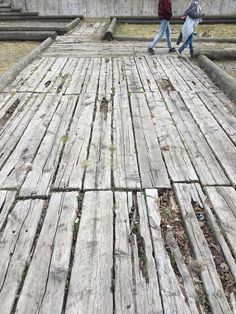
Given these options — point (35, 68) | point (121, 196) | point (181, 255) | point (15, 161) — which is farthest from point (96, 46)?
point (181, 255)

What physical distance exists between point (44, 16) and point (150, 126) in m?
12.9

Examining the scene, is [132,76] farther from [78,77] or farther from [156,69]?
[78,77]

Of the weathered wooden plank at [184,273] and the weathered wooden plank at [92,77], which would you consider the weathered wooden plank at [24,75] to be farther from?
the weathered wooden plank at [184,273]

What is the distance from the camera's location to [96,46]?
9234 millimetres

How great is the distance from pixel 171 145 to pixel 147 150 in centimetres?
34

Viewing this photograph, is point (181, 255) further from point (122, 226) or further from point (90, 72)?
point (90, 72)

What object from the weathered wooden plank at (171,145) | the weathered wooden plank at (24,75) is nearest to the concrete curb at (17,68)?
the weathered wooden plank at (24,75)

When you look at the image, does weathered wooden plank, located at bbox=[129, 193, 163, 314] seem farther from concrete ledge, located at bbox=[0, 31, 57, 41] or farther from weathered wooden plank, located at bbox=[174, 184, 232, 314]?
concrete ledge, located at bbox=[0, 31, 57, 41]

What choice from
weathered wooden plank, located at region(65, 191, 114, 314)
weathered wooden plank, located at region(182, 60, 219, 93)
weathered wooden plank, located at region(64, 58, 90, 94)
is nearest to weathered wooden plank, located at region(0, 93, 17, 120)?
weathered wooden plank, located at region(64, 58, 90, 94)

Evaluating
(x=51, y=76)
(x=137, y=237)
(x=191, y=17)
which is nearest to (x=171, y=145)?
(x=137, y=237)

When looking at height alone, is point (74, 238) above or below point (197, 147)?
below

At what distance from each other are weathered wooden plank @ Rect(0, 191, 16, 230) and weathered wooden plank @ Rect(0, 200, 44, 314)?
A: 0.05 meters

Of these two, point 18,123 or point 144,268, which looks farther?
point 18,123

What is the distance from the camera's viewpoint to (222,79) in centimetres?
573
